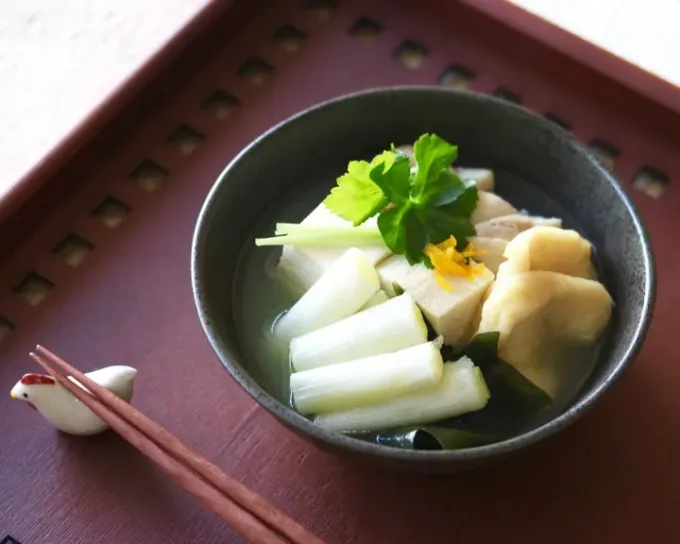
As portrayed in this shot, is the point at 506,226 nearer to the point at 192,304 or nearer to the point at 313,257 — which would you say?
the point at 313,257

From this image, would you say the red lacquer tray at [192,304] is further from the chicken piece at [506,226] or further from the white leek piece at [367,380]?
the chicken piece at [506,226]

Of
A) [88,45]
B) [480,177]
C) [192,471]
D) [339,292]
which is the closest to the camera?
[192,471]

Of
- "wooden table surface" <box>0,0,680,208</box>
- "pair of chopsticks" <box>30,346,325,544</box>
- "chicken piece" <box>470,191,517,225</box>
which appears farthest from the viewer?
"wooden table surface" <box>0,0,680,208</box>

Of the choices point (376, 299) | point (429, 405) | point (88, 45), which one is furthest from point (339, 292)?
point (88, 45)

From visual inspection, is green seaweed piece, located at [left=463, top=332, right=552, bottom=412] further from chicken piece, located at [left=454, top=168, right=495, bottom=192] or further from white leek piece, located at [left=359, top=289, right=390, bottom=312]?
chicken piece, located at [left=454, top=168, right=495, bottom=192]

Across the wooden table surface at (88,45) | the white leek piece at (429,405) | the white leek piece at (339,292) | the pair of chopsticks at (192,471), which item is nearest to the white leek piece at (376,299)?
the white leek piece at (339,292)

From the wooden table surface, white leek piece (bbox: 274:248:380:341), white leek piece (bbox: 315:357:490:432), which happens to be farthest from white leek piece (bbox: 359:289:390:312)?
the wooden table surface
